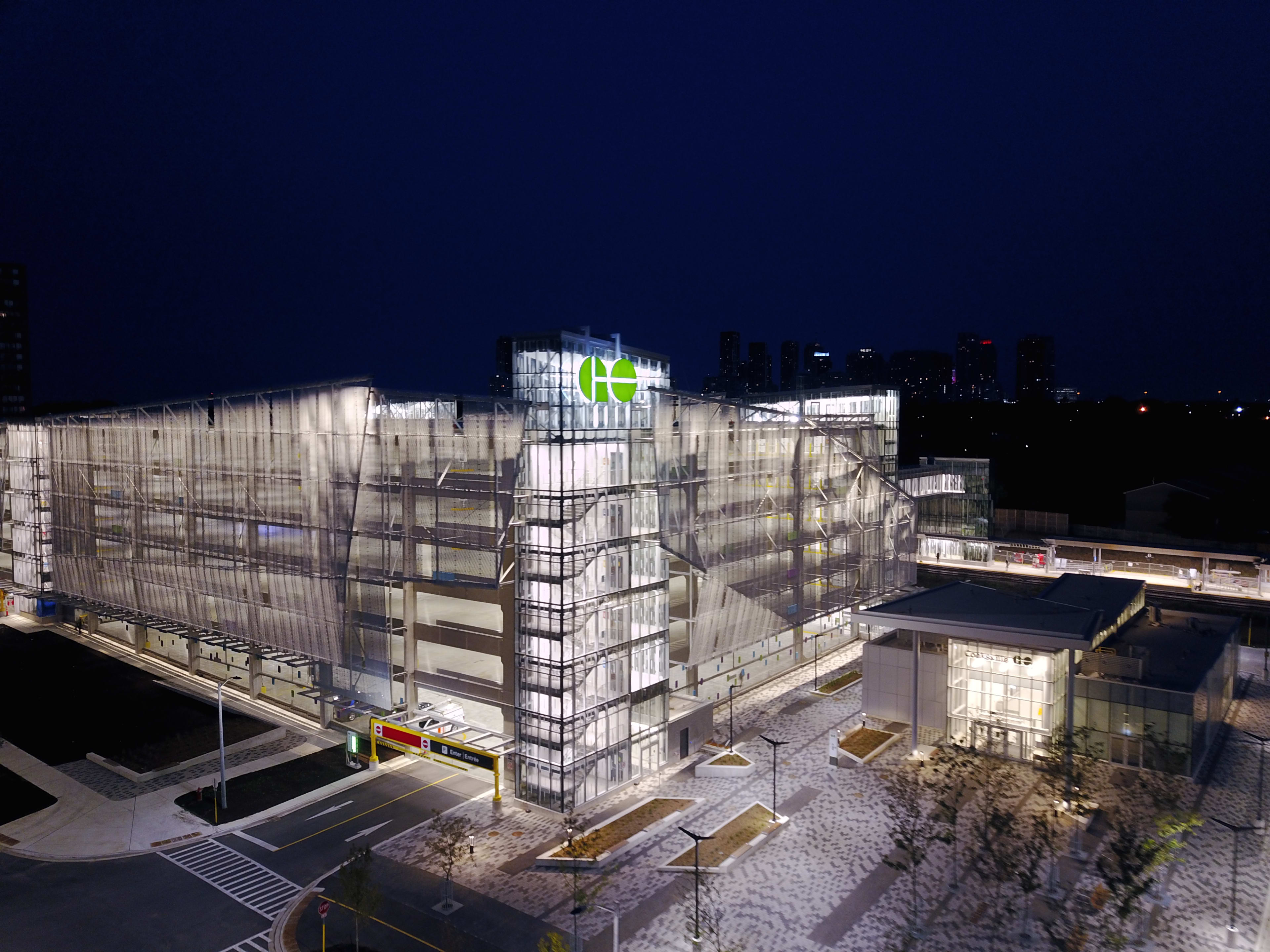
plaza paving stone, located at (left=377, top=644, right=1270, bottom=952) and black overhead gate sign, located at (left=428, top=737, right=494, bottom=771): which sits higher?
black overhead gate sign, located at (left=428, top=737, right=494, bottom=771)

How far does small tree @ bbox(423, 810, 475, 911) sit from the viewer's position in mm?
23531

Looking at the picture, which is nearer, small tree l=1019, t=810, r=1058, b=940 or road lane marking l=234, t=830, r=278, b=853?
small tree l=1019, t=810, r=1058, b=940

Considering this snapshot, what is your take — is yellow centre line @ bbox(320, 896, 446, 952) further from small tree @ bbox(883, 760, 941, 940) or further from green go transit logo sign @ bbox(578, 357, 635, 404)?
green go transit logo sign @ bbox(578, 357, 635, 404)

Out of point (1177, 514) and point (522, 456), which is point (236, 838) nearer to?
point (522, 456)

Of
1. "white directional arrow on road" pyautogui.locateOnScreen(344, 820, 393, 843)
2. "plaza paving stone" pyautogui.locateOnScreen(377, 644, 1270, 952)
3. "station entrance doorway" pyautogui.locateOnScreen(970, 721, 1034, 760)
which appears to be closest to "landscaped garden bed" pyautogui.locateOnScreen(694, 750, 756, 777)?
"plaza paving stone" pyautogui.locateOnScreen(377, 644, 1270, 952)

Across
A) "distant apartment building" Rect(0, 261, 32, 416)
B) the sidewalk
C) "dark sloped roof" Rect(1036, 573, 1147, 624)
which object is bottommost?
the sidewalk

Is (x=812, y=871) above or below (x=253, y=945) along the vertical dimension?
below

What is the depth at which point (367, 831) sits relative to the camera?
28156 millimetres

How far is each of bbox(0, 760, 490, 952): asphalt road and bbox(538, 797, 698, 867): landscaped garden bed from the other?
5758mm

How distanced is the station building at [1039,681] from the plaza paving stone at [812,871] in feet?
6.05

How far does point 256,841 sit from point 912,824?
70.4 ft

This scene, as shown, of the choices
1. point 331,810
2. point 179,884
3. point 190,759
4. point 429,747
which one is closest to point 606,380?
point 429,747

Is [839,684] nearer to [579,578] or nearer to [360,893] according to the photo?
[579,578]

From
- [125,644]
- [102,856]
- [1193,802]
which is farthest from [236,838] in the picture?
[1193,802]
